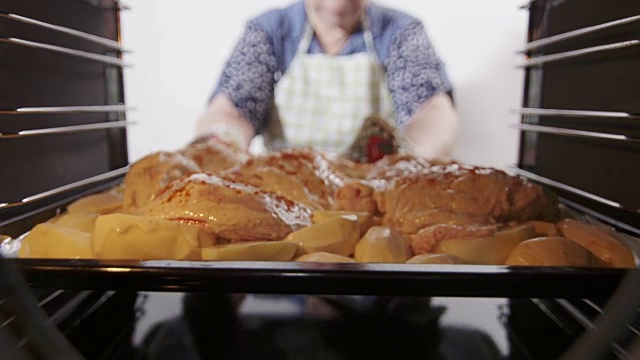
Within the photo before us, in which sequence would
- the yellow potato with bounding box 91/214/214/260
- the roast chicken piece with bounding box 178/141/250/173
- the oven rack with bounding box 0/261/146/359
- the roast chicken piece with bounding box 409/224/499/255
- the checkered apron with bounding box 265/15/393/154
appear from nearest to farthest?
the oven rack with bounding box 0/261/146/359, the yellow potato with bounding box 91/214/214/260, the roast chicken piece with bounding box 409/224/499/255, the roast chicken piece with bounding box 178/141/250/173, the checkered apron with bounding box 265/15/393/154

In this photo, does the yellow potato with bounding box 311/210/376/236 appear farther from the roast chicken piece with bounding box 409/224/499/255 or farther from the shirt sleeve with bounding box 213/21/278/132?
the shirt sleeve with bounding box 213/21/278/132

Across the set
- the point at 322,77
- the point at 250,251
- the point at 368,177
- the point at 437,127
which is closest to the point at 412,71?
the point at 437,127

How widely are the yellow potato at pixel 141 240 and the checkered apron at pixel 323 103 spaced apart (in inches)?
72.0

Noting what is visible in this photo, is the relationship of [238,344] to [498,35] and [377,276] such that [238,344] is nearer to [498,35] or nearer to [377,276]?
[377,276]

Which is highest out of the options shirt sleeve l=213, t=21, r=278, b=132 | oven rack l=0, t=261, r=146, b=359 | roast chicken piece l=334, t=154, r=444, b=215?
shirt sleeve l=213, t=21, r=278, b=132

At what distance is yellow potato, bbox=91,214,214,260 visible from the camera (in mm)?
775

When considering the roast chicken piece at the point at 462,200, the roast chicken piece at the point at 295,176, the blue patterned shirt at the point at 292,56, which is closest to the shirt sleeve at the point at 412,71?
the blue patterned shirt at the point at 292,56

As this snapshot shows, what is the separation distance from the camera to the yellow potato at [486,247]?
A: 0.85 m

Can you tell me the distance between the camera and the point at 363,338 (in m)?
0.95

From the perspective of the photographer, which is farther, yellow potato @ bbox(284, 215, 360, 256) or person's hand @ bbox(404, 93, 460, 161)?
person's hand @ bbox(404, 93, 460, 161)

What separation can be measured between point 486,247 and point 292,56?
192 centimetres

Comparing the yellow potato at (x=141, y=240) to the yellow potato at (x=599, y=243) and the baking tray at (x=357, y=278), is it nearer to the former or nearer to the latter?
the baking tray at (x=357, y=278)

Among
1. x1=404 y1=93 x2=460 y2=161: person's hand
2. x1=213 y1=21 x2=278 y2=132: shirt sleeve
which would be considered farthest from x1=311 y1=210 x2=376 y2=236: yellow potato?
x1=213 y1=21 x2=278 y2=132: shirt sleeve

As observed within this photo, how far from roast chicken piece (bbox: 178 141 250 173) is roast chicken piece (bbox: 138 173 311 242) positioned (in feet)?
1.54
